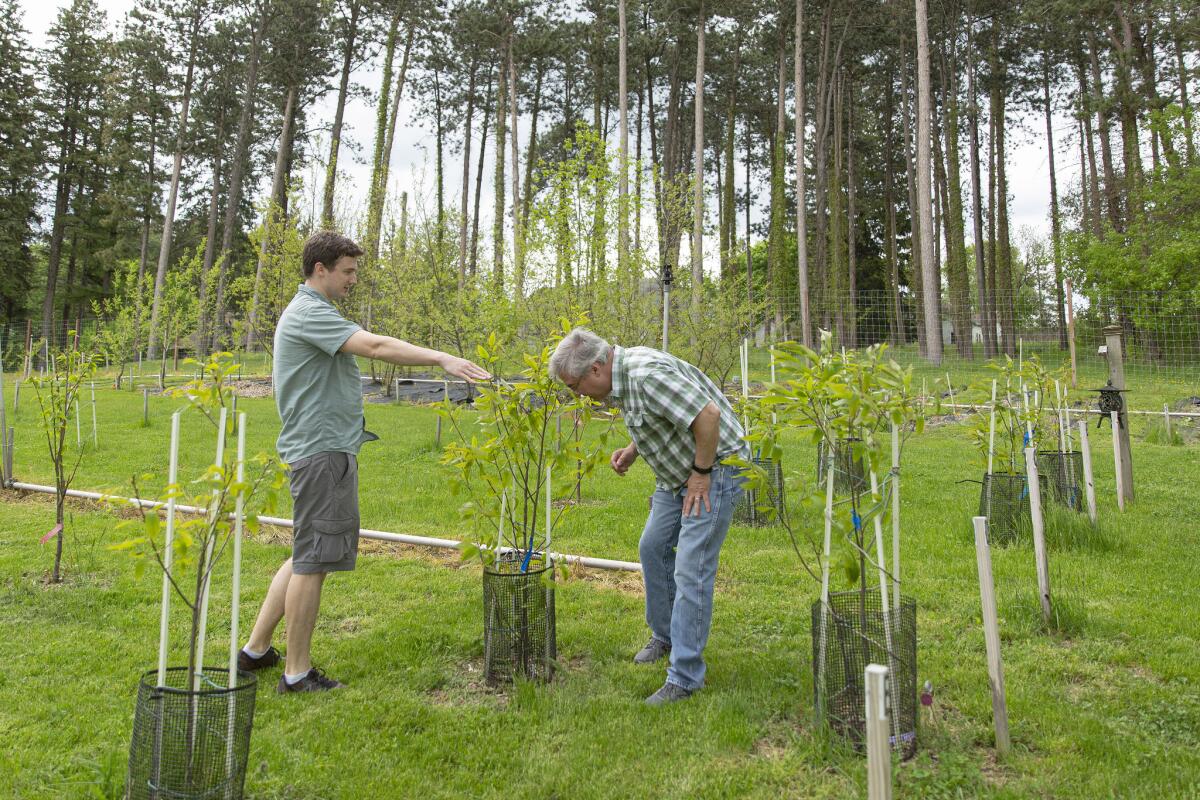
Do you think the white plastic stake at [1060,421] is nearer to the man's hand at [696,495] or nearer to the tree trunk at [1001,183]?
the man's hand at [696,495]

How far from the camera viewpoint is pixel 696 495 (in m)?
2.78

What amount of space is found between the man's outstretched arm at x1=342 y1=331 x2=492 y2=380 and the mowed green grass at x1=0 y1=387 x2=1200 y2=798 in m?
1.26

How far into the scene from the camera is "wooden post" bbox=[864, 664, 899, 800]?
1494 millimetres

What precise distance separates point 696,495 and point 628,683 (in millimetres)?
873

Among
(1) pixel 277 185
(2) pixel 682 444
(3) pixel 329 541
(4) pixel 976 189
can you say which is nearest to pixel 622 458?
(2) pixel 682 444

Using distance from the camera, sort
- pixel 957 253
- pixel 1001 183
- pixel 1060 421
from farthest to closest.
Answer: pixel 1001 183
pixel 957 253
pixel 1060 421

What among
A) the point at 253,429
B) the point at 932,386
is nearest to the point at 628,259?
the point at 253,429

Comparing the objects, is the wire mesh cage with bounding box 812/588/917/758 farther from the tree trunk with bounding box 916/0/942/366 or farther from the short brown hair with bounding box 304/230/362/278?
the tree trunk with bounding box 916/0/942/366

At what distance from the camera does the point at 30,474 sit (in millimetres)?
7715

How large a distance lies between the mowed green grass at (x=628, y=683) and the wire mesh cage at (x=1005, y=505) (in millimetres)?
169

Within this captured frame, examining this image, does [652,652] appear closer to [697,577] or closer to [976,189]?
[697,577]

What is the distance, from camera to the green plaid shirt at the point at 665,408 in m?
2.71

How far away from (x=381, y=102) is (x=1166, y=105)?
71.1ft

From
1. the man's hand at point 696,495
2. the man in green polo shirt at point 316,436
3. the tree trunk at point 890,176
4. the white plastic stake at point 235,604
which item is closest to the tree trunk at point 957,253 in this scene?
the tree trunk at point 890,176
